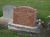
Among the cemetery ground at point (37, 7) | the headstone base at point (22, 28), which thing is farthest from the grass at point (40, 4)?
the headstone base at point (22, 28)

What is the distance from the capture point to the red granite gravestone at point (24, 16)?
1315mm

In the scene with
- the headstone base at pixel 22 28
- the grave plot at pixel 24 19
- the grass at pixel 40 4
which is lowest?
the headstone base at pixel 22 28

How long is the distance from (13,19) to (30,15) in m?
0.14

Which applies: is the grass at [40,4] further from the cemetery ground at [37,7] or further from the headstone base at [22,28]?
the headstone base at [22,28]

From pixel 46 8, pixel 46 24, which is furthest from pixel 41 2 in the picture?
pixel 46 24

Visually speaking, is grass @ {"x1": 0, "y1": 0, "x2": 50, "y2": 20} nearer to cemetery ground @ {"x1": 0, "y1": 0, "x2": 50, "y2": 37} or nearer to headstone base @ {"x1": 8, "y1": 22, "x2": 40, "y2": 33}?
cemetery ground @ {"x1": 0, "y1": 0, "x2": 50, "y2": 37}

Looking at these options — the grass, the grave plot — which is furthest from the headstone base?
the grass

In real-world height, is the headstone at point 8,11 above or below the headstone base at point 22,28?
above

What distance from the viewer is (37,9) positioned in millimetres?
1312

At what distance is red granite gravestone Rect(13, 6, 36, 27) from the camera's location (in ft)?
4.32

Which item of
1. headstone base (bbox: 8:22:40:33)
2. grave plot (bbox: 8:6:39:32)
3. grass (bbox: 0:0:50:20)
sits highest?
grass (bbox: 0:0:50:20)

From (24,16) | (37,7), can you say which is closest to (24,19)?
(24,16)

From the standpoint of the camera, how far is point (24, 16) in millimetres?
1333

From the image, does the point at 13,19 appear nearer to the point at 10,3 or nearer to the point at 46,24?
the point at 10,3
